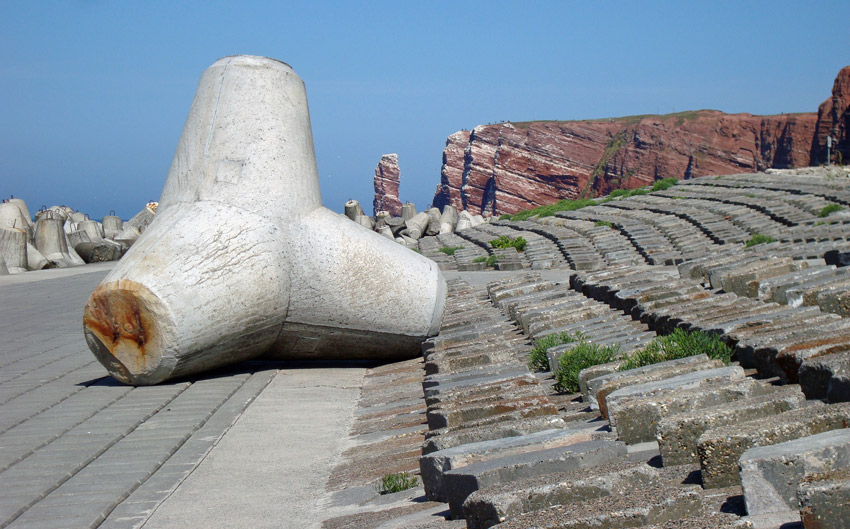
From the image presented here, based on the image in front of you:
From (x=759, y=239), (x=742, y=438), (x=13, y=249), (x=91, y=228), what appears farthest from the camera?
(x=91, y=228)

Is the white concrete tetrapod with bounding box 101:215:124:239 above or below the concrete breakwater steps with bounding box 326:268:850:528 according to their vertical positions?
above

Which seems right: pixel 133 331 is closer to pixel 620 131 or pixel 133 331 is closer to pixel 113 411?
pixel 113 411

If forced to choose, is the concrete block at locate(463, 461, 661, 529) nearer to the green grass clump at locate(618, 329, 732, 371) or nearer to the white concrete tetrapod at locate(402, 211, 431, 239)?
the green grass clump at locate(618, 329, 732, 371)

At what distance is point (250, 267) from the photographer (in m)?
7.29

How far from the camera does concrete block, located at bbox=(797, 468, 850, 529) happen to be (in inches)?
89.0

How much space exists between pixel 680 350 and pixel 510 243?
15274mm

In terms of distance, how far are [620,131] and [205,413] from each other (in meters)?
84.7

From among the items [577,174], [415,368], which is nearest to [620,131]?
[577,174]

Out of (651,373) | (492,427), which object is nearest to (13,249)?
(492,427)

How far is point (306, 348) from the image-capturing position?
26.4 feet

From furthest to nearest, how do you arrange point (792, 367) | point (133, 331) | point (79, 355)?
1. point (79, 355)
2. point (133, 331)
3. point (792, 367)

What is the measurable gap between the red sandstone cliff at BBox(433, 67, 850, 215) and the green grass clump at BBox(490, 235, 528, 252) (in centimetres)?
6130

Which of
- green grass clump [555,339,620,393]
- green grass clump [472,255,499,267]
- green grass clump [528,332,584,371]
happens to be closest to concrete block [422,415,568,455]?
green grass clump [555,339,620,393]

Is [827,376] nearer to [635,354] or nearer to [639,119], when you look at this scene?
[635,354]
